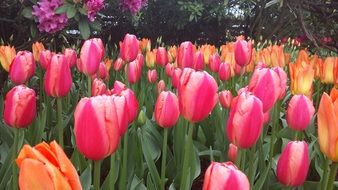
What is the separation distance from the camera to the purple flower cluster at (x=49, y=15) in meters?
2.98

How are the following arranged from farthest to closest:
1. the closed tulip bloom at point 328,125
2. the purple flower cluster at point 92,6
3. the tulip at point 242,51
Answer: the purple flower cluster at point 92,6 → the tulip at point 242,51 → the closed tulip bloom at point 328,125

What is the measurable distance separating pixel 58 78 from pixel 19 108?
0.64 feet

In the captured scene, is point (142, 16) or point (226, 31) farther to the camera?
point (226, 31)

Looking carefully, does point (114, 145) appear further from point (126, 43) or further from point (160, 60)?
point (160, 60)

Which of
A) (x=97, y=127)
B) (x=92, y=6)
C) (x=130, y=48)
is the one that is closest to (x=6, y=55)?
(x=130, y=48)

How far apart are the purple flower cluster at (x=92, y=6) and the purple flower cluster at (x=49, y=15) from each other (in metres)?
0.14

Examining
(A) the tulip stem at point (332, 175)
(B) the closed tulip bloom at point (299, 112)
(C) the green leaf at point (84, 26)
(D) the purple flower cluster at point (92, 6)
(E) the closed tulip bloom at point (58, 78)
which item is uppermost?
(D) the purple flower cluster at point (92, 6)

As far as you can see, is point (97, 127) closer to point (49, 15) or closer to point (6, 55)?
point (6, 55)

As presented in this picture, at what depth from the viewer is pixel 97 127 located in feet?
2.99

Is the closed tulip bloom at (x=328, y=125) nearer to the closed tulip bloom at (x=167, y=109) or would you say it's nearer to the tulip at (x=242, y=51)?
the closed tulip bloom at (x=167, y=109)

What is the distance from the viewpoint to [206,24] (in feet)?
27.2

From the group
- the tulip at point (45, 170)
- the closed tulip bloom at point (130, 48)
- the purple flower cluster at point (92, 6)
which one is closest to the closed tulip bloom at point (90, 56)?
the closed tulip bloom at point (130, 48)

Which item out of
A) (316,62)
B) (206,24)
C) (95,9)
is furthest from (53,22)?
(206,24)

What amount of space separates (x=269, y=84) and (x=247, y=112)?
206mm
